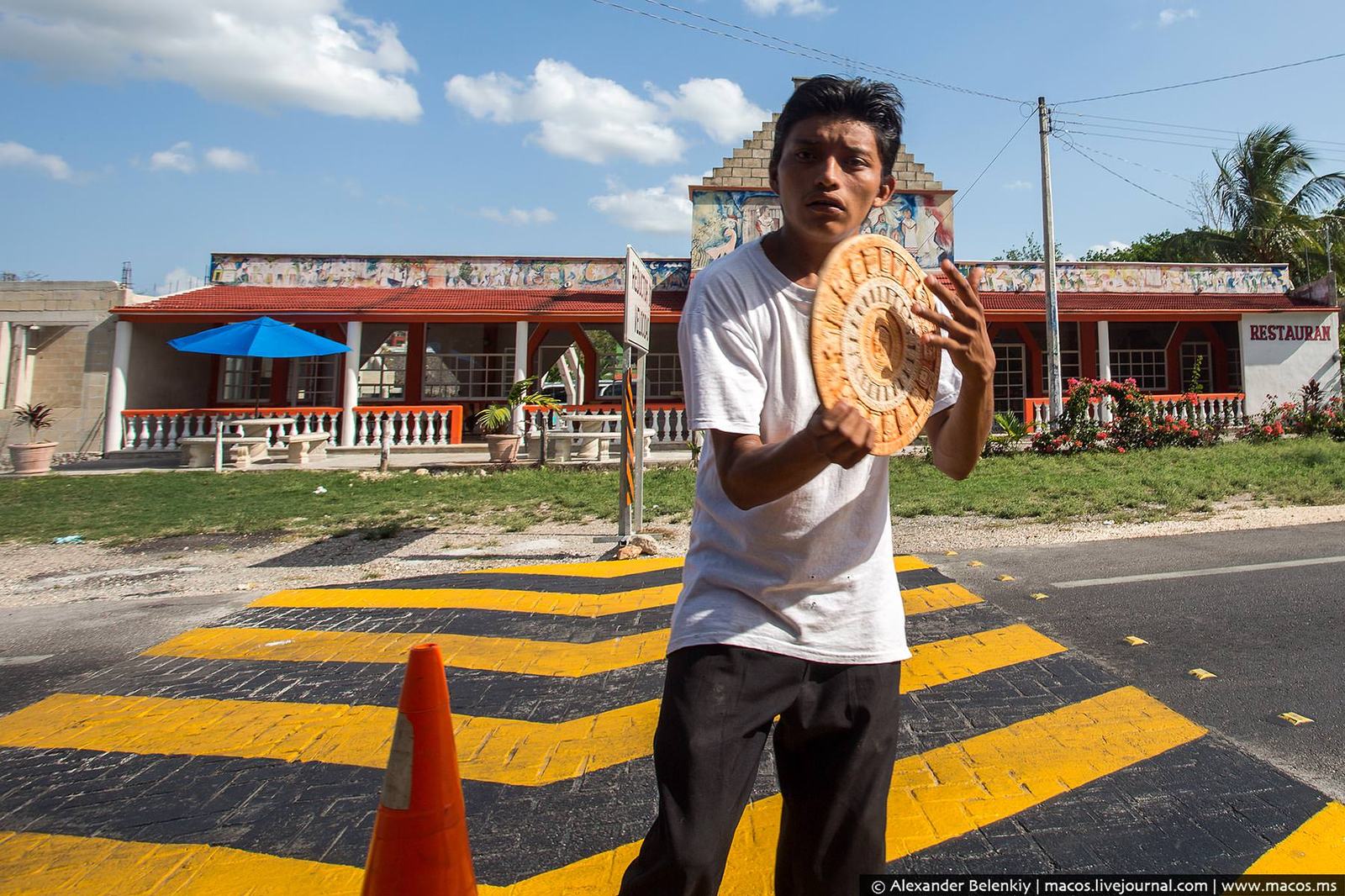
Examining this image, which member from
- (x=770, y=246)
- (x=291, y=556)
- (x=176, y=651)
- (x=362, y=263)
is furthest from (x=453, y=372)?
(x=770, y=246)

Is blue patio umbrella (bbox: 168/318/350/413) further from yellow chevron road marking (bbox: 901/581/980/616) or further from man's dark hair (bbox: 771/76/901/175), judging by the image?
man's dark hair (bbox: 771/76/901/175)

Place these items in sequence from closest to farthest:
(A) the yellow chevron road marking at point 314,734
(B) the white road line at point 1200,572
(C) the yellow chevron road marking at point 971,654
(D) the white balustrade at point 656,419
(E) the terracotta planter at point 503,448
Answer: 1. (A) the yellow chevron road marking at point 314,734
2. (C) the yellow chevron road marking at point 971,654
3. (B) the white road line at point 1200,572
4. (E) the terracotta planter at point 503,448
5. (D) the white balustrade at point 656,419

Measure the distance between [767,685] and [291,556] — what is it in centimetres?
713

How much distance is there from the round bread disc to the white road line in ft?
15.2

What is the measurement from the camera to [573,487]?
1110cm

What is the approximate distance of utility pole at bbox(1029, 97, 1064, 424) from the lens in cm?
1550

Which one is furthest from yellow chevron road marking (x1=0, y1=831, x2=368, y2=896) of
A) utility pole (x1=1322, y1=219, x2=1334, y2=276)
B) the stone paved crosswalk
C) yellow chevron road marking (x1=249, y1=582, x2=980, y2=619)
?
utility pole (x1=1322, y1=219, x2=1334, y2=276)

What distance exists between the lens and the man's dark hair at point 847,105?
145cm

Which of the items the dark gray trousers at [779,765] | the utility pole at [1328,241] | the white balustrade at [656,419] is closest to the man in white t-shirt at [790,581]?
the dark gray trousers at [779,765]

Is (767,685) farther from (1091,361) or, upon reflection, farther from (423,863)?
(1091,361)

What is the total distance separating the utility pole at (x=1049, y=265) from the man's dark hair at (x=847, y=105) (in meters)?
15.7

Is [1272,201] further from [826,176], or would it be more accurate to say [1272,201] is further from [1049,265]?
[826,176]

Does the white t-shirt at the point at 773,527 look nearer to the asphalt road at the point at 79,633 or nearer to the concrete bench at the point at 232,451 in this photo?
the asphalt road at the point at 79,633

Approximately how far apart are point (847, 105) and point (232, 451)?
15470 millimetres
